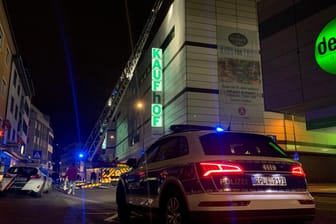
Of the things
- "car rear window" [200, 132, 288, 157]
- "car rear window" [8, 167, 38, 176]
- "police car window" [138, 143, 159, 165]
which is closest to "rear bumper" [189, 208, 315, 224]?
"car rear window" [200, 132, 288, 157]

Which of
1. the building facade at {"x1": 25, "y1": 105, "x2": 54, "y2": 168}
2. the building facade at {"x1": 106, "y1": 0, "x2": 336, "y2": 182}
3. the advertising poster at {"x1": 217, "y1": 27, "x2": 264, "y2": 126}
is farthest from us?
the building facade at {"x1": 25, "y1": 105, "x2": 54, "y2": 168}

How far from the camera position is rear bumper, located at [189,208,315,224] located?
4.45 m

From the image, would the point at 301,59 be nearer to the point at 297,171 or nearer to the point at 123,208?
the point at 123,208

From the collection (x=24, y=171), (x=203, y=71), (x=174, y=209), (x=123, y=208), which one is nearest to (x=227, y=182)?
(x=174, y=209)

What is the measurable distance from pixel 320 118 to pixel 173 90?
50.8 ft

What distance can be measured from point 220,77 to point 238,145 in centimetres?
2793

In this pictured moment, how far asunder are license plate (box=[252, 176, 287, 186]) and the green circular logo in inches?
706

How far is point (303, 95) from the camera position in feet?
73.7

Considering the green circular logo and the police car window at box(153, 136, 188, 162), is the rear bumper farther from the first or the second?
the green circular logo

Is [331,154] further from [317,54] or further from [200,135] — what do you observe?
[200,135]

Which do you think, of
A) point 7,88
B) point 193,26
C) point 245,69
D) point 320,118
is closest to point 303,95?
point 320,118

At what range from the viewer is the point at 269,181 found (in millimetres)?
4711

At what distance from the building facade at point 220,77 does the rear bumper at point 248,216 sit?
85.9 feet

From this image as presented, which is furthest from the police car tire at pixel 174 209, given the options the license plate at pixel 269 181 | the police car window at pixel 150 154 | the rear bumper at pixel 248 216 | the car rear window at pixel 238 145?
the police car window at pixel 150 154
